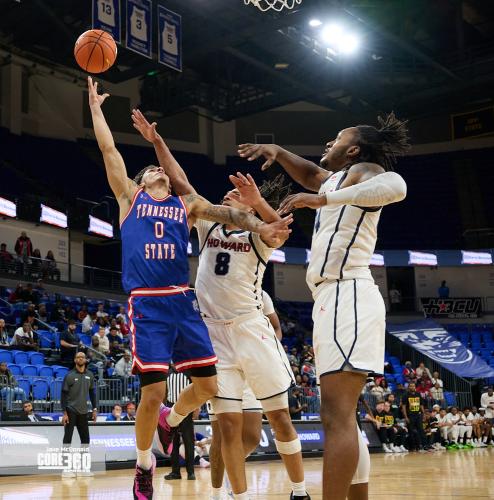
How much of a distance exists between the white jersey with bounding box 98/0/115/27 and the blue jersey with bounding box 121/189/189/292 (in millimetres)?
12336

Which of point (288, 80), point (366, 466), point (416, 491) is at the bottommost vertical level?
point (416, 491)

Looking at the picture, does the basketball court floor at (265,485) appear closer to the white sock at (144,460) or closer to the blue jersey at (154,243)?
the white sock at (144,460)

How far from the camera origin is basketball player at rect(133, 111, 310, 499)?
5.36 metres

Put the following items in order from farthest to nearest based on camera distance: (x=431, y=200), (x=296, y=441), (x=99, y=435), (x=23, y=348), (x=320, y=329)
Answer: (x=431, y=200) → (x=23, y=348) → (x=99, y=435) → (x=296, y=441) → (x=320, y=329)

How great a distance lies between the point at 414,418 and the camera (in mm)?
20531

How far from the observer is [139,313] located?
5055 mm

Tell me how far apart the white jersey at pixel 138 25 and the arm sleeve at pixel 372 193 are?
1484 cm

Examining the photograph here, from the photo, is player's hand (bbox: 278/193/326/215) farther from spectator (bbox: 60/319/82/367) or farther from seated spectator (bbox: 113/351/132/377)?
spectator (bbox: 60/319/82/367)

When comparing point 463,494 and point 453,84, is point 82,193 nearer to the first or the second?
point 453,84

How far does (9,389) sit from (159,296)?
371 inches

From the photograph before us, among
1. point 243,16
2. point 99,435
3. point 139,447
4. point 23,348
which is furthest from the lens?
point 243,16

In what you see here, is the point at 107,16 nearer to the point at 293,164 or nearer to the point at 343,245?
the point at 293,164

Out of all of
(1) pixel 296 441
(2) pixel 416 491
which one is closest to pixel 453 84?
(2) pixel 416 491

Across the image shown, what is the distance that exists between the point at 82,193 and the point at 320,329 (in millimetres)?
24408
